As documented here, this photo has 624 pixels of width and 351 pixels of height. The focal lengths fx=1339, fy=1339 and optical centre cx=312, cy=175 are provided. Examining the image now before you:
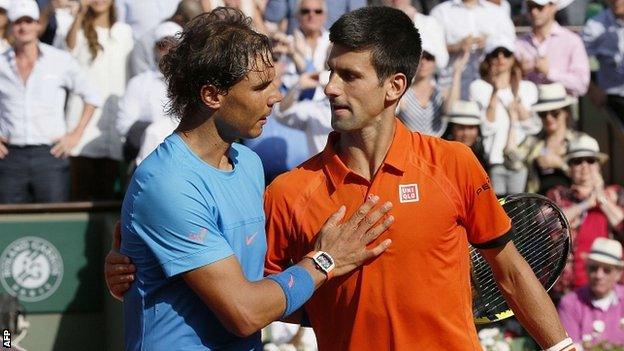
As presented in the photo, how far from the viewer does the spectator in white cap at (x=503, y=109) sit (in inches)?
359

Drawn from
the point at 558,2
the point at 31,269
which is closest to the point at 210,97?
the point at 31,269

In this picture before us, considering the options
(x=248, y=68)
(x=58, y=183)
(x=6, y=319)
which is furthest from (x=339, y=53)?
(x=58, y=183)

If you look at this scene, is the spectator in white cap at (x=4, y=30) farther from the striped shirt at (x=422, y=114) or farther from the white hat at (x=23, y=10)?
the striped shirt at (x=422, y=114)

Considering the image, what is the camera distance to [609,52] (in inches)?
397

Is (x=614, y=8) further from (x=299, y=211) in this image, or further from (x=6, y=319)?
(x=299, y=211)

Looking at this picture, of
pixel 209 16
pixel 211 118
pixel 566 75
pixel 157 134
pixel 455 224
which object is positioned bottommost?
pixel 566 75

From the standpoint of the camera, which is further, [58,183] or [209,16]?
[58,183]

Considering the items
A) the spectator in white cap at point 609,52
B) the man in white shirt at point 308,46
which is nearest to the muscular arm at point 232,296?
the man in white shirt at point 308,46

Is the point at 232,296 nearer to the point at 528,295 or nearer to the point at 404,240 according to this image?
the point at 404,240

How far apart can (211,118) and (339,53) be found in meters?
0.56

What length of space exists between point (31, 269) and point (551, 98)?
3.78 m

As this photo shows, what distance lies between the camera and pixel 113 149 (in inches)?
358

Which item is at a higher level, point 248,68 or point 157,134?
point 248,68

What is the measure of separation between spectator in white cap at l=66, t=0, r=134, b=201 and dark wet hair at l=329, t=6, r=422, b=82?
15.9 feet
